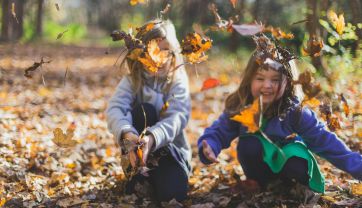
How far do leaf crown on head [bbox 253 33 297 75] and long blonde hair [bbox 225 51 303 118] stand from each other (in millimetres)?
57

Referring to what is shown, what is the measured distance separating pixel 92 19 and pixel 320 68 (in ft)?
120

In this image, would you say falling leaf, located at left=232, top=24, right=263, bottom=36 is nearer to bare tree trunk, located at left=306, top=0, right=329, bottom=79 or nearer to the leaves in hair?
the leaves in hair

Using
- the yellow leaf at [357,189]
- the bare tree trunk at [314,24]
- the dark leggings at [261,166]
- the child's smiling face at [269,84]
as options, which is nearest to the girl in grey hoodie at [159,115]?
the dark leggings at [261,166]

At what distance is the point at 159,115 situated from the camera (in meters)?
2.61

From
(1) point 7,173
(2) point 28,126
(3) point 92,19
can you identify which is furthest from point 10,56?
(3) point 92,19

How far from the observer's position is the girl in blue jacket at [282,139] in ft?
7.64

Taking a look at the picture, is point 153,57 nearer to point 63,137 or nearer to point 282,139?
point 63,137

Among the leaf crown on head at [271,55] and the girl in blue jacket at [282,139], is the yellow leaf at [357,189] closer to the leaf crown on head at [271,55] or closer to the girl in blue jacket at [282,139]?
the girl in blue jacket at [282,139]

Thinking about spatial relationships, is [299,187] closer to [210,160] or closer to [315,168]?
[315,168]

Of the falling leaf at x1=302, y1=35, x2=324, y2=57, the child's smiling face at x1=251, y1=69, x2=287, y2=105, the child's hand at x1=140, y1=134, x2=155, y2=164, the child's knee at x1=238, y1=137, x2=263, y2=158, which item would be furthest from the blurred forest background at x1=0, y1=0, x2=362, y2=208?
the child's hand at x1=140, y1=134, x2=155, y2=164

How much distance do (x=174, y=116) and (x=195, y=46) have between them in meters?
0.57

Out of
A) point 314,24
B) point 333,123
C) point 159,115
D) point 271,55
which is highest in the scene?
point 314,24

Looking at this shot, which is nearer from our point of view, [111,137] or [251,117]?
[251,117]

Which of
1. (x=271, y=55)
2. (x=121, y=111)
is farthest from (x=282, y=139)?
(x=121, y=111)
